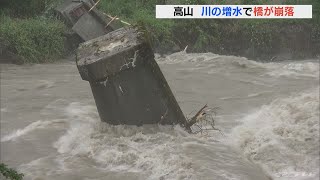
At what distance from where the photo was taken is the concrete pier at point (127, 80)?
5.43 m

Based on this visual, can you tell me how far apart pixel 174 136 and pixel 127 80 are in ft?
3.10

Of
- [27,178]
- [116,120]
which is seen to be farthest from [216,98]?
[27,178]

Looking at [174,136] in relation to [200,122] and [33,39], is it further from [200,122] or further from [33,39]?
[33,39]

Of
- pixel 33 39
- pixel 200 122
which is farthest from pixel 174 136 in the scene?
pixel 33 39

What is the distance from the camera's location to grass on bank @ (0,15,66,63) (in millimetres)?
11219

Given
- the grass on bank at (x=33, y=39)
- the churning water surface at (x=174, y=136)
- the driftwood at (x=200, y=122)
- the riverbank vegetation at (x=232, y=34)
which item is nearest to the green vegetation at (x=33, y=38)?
the grass on bank at (x=33, y=39)

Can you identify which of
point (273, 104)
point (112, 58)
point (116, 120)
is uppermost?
point (112, 58)

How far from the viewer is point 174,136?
5.81 meters

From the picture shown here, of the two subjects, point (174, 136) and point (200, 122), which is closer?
point (174, 136)

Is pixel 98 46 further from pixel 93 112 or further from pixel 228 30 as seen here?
pixel 228 30

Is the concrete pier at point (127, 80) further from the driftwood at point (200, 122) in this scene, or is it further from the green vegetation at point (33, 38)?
the green vegetation at point (33, 38)

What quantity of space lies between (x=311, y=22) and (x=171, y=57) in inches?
166

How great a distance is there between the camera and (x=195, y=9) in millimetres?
13055

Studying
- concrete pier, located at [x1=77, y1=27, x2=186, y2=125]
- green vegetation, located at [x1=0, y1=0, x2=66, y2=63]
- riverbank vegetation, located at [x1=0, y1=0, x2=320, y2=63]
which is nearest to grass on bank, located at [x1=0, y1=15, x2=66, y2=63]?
green vegetation, located at [x1=0, y1=0, x2=66, y2=63]
